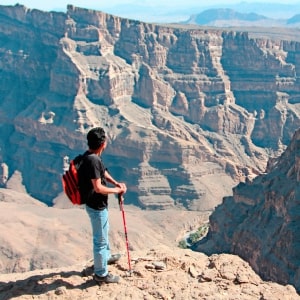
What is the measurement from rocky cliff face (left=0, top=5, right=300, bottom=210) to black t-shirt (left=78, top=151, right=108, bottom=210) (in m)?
70.1

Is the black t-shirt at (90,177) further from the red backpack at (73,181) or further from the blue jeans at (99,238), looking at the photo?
the blue jeans at (99,238)

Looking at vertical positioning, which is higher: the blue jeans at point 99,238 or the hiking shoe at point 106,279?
the blue jeans at point 99,238

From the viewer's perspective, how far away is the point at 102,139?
12.9 meters

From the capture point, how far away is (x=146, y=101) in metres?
106

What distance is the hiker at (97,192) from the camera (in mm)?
12625

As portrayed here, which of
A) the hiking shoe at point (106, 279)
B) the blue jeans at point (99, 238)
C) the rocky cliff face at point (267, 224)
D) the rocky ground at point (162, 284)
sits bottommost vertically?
the rocky cliff face at point (267, 224)

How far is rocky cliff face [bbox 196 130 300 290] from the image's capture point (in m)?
40.0

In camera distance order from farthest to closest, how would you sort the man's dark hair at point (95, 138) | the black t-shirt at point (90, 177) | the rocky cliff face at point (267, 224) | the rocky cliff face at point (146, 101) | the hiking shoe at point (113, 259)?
the rocky cliff face at point (146, 101)
the rocky cliff face at point (267, 224)
the hiking shoe at point (113, 259)
the man's dark hair at point (95, 138)
the black t-shirt at point (90, 177)

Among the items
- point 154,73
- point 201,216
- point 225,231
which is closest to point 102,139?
point 225,231

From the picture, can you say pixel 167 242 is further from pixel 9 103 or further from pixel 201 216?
pixel 9 103

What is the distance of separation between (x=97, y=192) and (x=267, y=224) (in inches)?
1387

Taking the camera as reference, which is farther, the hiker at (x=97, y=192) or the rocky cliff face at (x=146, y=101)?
the rocky cliff face at (x=146, y=101)

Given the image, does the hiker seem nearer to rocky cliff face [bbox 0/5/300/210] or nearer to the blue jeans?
the blue jeans

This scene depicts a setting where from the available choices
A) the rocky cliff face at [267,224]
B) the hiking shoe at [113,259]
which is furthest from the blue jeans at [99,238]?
the rocky cliff face at [267,224]
